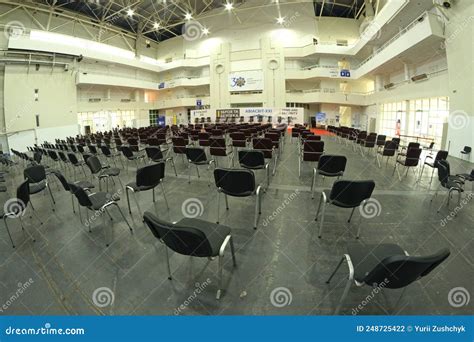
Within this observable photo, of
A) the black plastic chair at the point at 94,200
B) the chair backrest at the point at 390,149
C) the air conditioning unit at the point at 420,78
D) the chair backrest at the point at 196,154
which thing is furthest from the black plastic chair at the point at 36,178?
the air conditioning unit at the point at 420,78

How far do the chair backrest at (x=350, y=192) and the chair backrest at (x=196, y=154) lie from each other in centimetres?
284

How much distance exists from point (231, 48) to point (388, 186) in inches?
876

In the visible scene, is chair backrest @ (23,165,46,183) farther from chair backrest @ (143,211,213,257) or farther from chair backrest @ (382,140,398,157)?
chair backrest @ (382,140,398,157)

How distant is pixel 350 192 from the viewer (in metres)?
2.73

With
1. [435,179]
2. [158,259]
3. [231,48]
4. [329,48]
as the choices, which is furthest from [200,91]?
[158,259]

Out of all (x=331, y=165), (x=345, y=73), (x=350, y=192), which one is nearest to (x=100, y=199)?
(x=350, y=192)

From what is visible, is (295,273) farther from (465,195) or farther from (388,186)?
(465,195)

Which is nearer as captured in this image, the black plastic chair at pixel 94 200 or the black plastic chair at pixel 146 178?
the black plastic chair at pixel 94 200

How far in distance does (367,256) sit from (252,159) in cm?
283

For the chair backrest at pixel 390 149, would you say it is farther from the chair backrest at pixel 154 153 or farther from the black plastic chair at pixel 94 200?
the black plastic chair at pixel 94 200

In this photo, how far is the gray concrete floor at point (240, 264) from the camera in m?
1.96

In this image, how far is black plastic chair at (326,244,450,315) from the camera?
1.36m

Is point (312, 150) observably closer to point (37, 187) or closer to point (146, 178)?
point (146, 178)

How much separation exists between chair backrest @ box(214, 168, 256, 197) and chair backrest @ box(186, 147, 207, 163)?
73.9 inches
